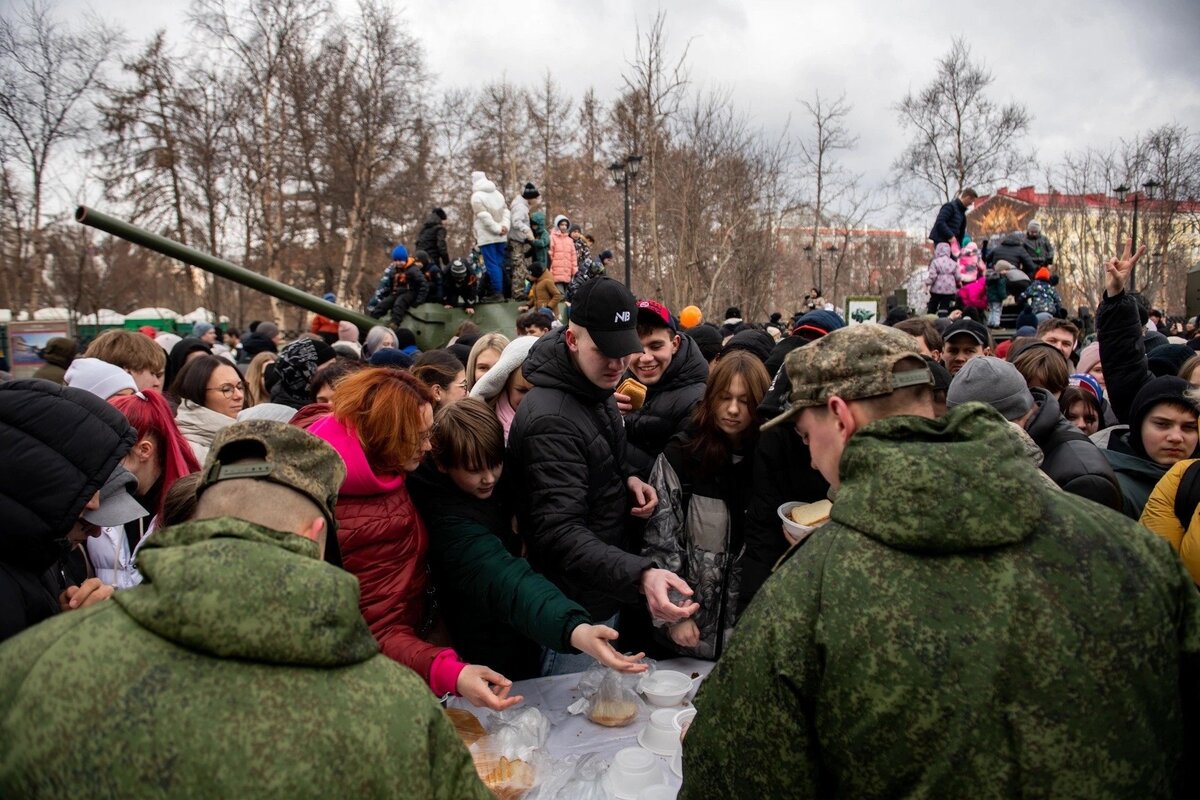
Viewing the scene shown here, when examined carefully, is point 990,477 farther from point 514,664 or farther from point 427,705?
point 514,664

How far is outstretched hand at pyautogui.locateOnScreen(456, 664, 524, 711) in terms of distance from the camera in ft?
7.23

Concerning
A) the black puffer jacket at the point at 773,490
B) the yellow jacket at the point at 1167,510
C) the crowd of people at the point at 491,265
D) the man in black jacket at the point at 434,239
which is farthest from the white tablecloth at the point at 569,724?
the man in black jacket at the point at 434,239

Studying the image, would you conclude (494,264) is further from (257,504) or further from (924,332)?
(257,504)

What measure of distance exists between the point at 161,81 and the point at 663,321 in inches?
997

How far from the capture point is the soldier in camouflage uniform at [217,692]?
41.8 inches

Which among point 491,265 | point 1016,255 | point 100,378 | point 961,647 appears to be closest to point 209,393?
point 100,378

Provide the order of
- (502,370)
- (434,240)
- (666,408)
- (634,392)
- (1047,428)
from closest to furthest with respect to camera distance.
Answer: (1047,428) → (502,370) → (634,392) → (666,408) → (434,240)

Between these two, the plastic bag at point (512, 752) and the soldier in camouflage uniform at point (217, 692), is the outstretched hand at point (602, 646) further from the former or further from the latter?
the soldier in camouflage uniform at point (217, 692)

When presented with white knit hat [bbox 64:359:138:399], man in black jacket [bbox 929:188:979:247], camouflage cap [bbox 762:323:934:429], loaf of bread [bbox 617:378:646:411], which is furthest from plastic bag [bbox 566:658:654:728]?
man in black jacket [bbox 929:188:979:247]

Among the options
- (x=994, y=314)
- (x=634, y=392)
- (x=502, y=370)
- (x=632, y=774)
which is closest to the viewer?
(x=632, y=774)

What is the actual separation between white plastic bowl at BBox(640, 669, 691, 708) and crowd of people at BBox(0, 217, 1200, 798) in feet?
0.58

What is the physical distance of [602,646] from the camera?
2260 millimetres

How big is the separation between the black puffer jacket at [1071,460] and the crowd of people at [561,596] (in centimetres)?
2

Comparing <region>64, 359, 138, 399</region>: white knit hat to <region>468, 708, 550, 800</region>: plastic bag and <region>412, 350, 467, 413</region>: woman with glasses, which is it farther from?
<region>468, 708, 550, 800</region>: plastic bag
